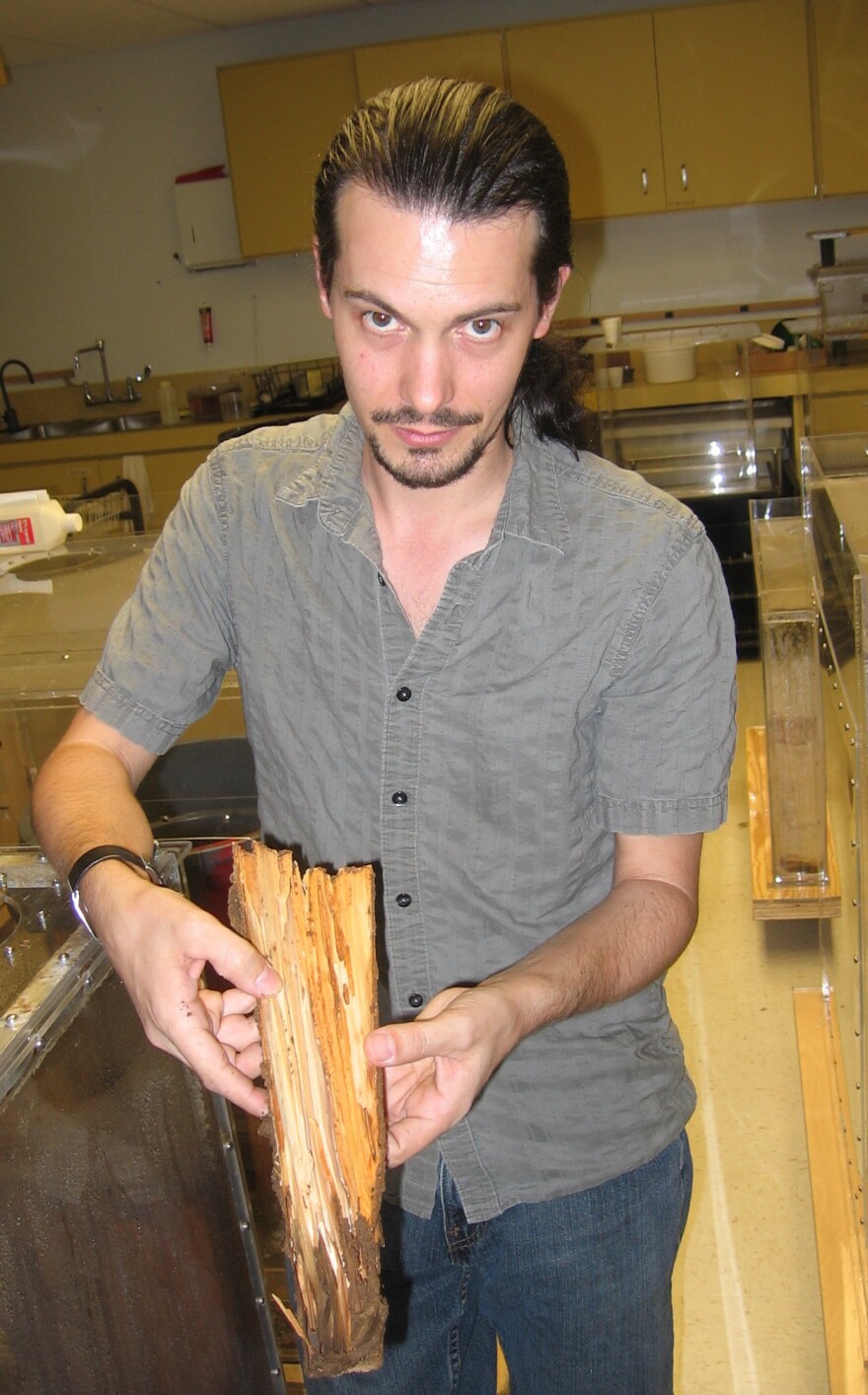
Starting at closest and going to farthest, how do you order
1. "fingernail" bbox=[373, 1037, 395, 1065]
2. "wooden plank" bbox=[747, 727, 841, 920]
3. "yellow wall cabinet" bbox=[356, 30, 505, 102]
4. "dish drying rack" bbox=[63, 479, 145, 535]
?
1. "fingernail" bbox=[373, 1037, 395, 1065]
2. "wooden plank" bbox=[747, 727, 841, 920]
3. "dish drying rack" bbox=[63, 479, 145, 535]
4. "yellow wall cabinet" bbox=[356, 30, 505, 102]

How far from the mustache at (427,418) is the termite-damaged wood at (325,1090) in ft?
1.23

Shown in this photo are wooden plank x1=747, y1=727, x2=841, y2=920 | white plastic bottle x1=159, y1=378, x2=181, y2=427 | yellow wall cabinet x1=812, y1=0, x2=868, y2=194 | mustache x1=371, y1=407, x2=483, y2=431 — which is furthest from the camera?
white plastic bottle x1=159, y1=378, x2=181, y2=427

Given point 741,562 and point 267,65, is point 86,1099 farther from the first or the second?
point 267,65

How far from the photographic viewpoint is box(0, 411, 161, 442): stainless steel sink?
6.02 meters

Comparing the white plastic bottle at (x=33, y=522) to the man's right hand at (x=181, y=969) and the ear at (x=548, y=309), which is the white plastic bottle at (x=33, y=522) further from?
the man's right hand at (x=181, y=969)

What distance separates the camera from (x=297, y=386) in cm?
582

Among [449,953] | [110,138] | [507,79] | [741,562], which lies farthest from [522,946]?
[110,138]

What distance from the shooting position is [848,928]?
2.00 meters

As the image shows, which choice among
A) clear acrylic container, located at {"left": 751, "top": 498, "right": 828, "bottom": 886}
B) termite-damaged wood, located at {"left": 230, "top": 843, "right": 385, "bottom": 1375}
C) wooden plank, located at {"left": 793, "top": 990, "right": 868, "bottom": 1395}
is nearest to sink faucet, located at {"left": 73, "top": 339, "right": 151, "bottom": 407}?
clear acrylic container, located at {"left": 751, "top": 498, "right": 828, "bottom": 886}

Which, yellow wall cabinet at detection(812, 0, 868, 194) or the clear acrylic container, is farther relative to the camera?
yellow wall cabinet at detection(812, 0, 868, 194)

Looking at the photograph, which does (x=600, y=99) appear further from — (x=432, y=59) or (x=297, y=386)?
(x=297, y=386)

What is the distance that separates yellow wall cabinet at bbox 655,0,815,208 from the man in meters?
4.55

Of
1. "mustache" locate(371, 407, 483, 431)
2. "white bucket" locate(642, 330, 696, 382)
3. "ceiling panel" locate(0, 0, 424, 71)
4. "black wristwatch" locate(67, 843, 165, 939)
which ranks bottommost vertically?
"black wristwatch" locate(67, 843, 165, 939)

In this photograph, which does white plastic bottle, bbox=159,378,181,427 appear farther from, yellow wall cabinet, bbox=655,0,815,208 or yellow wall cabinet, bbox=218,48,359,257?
yellow wall cabinet, bbox=655,0,815,208
